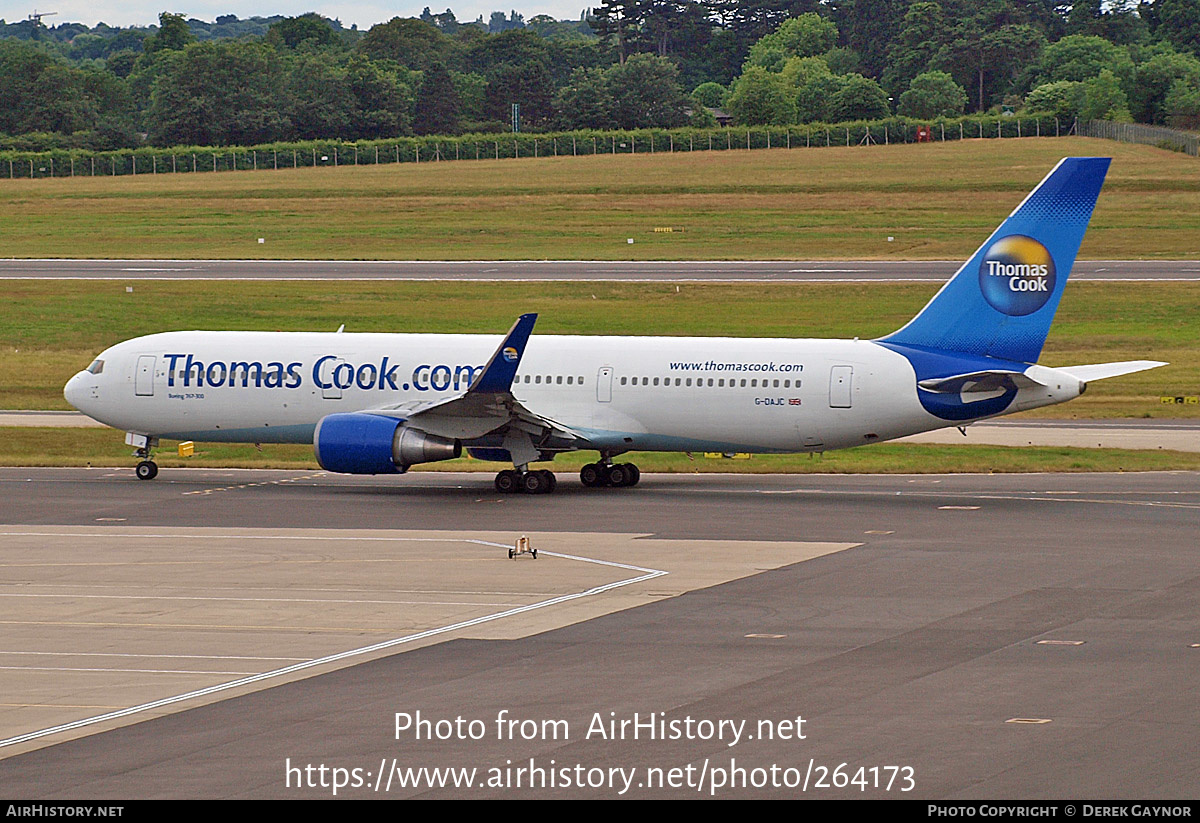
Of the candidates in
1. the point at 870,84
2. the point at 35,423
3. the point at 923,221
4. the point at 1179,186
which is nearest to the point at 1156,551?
the point at 35,423

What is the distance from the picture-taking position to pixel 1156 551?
112ft

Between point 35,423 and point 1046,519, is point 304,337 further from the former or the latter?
point 1046,519

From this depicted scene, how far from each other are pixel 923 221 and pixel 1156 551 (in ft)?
279

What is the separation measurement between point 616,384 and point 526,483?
3.52 m

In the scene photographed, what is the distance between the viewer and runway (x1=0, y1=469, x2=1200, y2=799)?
18656 mm

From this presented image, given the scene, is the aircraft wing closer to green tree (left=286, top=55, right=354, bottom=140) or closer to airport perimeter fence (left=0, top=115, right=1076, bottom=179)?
airport perimeter fence (left=0, top=115, right=1076, bottom=179)

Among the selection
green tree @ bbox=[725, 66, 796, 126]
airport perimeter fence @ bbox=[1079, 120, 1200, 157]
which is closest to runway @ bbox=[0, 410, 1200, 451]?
airport perimeter fence @ bbox=[1079, 120, 1200, 157]

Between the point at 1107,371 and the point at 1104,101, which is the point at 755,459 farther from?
the point at 1104,101

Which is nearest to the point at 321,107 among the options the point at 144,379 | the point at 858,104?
the point at 858,104

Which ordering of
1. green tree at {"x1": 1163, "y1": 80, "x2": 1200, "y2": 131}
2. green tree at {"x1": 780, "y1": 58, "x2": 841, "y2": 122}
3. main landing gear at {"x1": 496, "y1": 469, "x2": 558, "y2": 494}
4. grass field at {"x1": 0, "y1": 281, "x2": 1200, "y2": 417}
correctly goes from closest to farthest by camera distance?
main landing gear at {"x1": 496, "y1": 469, "x2": 558, "y2": 494} < grass field at {"x1": 0, "y1": 281, "x2": 1200, "y2": 417} < green tree at {"x1": 1163, "y1": 80, "x2": 1200, "y2": 131} < green tree at {"x1": 780, "y1": 58, "x2": 841, "y2": 122}

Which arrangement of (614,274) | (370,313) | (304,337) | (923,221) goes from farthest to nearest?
(923,221), (614,274), (370,313), (304,337)

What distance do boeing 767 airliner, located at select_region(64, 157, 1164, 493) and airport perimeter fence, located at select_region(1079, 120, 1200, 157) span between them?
368 ft

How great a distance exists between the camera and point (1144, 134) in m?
161

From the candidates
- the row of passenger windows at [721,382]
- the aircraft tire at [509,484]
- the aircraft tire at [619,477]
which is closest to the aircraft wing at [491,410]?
the aircraft tire at [509,484]
